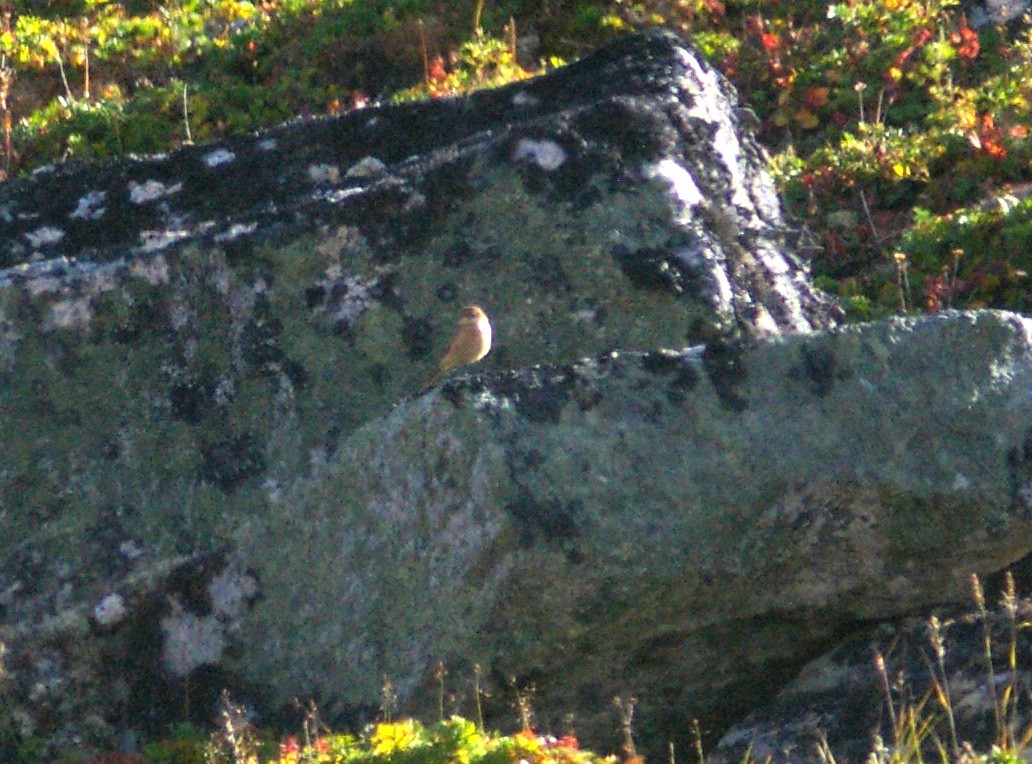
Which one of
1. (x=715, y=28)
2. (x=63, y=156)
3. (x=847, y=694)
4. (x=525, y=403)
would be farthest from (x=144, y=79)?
(x=847, y=694)

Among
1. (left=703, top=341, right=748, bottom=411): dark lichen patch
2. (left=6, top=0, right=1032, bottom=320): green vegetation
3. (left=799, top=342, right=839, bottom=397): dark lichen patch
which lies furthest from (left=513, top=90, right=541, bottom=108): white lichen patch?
(left=799, top=342, right=839, bottom=397): dark lichen patch

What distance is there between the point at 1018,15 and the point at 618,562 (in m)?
7.87

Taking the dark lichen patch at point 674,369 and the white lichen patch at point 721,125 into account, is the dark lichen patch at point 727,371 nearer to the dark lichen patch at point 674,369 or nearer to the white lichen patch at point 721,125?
the dark lichen patch at point 674,369

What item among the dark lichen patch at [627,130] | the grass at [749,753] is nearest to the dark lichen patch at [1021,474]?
the grass at [749,753]

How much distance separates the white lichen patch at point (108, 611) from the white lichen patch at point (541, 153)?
7.76 ft

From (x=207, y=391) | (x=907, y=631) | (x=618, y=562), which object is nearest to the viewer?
(x=618, y=562)

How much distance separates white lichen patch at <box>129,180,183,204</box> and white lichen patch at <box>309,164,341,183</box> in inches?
24.8

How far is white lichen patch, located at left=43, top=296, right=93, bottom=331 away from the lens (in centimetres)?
619

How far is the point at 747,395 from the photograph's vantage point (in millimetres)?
5168

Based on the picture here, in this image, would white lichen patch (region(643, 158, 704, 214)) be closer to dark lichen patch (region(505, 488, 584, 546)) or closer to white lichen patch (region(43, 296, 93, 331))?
dark lichen patch (region(505, 488, 584, 546))

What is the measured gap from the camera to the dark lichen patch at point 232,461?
5832mm

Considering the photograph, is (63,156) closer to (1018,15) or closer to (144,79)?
(144,79)

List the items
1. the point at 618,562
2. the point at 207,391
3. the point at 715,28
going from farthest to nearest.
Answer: the point at 715,28
the point at 207,391
the point at 618,562

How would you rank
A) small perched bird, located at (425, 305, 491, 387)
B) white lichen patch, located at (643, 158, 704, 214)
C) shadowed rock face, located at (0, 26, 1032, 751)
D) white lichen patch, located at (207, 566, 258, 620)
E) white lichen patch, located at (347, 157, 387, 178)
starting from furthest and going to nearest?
white lichen patch, located at (347, 157, 387, 178) < white lichen patch, located at (643, 158, 704, 214) < small perched bird, located at (425, 305, 491, 387) < white lichen patch, located at (207, 566, 258, 620) < shadowed rock face, located at (0, 26, 1032, 751)
